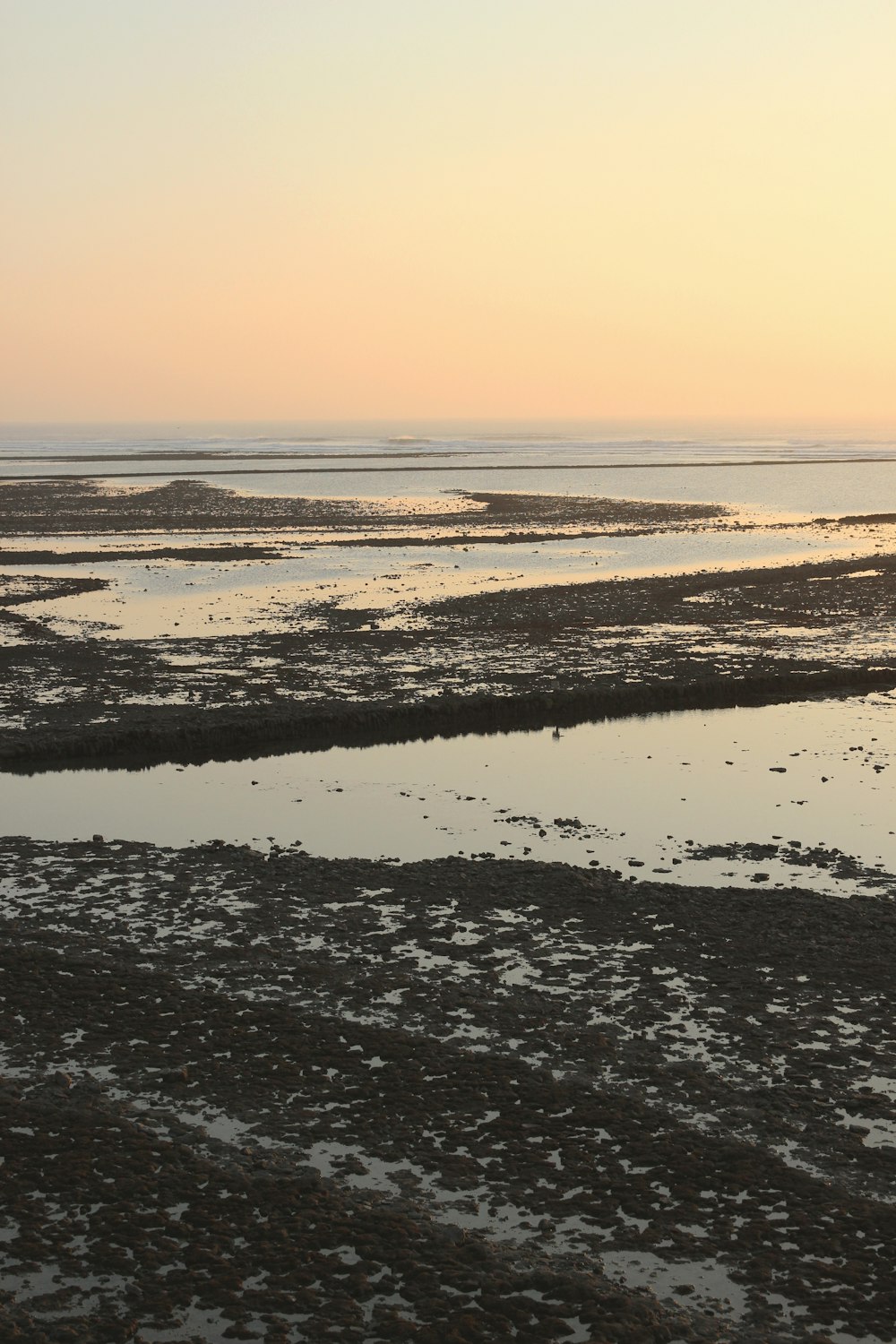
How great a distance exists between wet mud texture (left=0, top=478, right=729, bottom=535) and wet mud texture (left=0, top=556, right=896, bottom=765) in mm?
29120

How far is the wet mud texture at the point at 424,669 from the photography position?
87.5 ft

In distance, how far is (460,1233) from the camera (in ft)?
32.8

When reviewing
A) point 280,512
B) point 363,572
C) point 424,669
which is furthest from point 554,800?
point 280,512

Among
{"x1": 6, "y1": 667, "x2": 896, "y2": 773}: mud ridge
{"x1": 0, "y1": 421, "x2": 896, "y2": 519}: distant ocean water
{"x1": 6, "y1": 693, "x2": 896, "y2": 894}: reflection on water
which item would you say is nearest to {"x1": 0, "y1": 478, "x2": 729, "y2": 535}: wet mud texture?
{"x1": 0, "y1": 421, "x2": 896, "y2": 519}: distant ocean water

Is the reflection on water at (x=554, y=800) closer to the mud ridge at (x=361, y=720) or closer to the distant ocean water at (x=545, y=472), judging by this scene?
the mud ridge at (x=361, y=720)

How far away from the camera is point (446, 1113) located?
464 inches

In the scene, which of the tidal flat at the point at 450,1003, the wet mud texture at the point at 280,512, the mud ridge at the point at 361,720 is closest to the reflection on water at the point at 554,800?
the tidal flat at the point at 450,1003

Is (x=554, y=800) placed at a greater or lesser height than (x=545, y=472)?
lesser

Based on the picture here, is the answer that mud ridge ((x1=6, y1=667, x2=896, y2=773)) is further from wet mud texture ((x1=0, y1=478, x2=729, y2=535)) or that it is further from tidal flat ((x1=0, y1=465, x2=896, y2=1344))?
wet mud texture ((x1=0, y1=478, x2=729, y2=535))

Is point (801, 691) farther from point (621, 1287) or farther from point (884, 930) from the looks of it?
point (621, 1287)

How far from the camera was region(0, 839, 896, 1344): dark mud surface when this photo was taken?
936cm

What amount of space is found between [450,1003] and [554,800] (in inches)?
336

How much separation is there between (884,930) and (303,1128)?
774 cm

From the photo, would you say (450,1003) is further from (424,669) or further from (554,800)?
(424,669)
